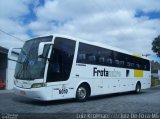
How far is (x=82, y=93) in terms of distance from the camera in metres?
14.5

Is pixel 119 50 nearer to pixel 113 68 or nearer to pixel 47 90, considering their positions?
pixel 113 68

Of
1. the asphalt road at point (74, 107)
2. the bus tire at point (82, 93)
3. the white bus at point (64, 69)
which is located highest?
the white bus at point (64, 69)

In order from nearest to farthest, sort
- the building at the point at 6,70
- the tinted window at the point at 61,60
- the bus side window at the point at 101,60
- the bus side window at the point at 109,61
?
the tinted window at the point at 61,60 → the bus side window at the point at 101,60 → the bus side window at the point at 109,61 → the building at the point at 6,70

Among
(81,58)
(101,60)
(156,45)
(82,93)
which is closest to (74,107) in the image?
(82,93)

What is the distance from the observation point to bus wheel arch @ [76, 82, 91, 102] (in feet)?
46.5

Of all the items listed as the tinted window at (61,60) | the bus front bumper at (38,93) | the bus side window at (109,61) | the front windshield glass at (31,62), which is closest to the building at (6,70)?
the bus side window at (109,61)

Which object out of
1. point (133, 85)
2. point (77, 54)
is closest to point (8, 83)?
point (133, 85)

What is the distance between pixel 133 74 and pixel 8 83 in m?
11.6

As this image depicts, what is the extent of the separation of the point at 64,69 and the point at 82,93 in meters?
2.11

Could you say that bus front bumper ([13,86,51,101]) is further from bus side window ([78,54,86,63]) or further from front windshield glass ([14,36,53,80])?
bus side window ([78,54,86,63])

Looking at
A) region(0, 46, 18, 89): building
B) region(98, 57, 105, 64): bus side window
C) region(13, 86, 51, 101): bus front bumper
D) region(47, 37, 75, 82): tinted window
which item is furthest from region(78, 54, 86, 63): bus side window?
region(0, 46, 18, 89): building

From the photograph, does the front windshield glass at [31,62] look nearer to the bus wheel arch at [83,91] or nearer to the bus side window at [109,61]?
the bus wheel arch at [83,91]

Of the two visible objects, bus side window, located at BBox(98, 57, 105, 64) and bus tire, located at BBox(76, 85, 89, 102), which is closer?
bus tire, located at BBox(76, 85, 89, 102)

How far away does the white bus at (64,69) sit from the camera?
40.1 feet
